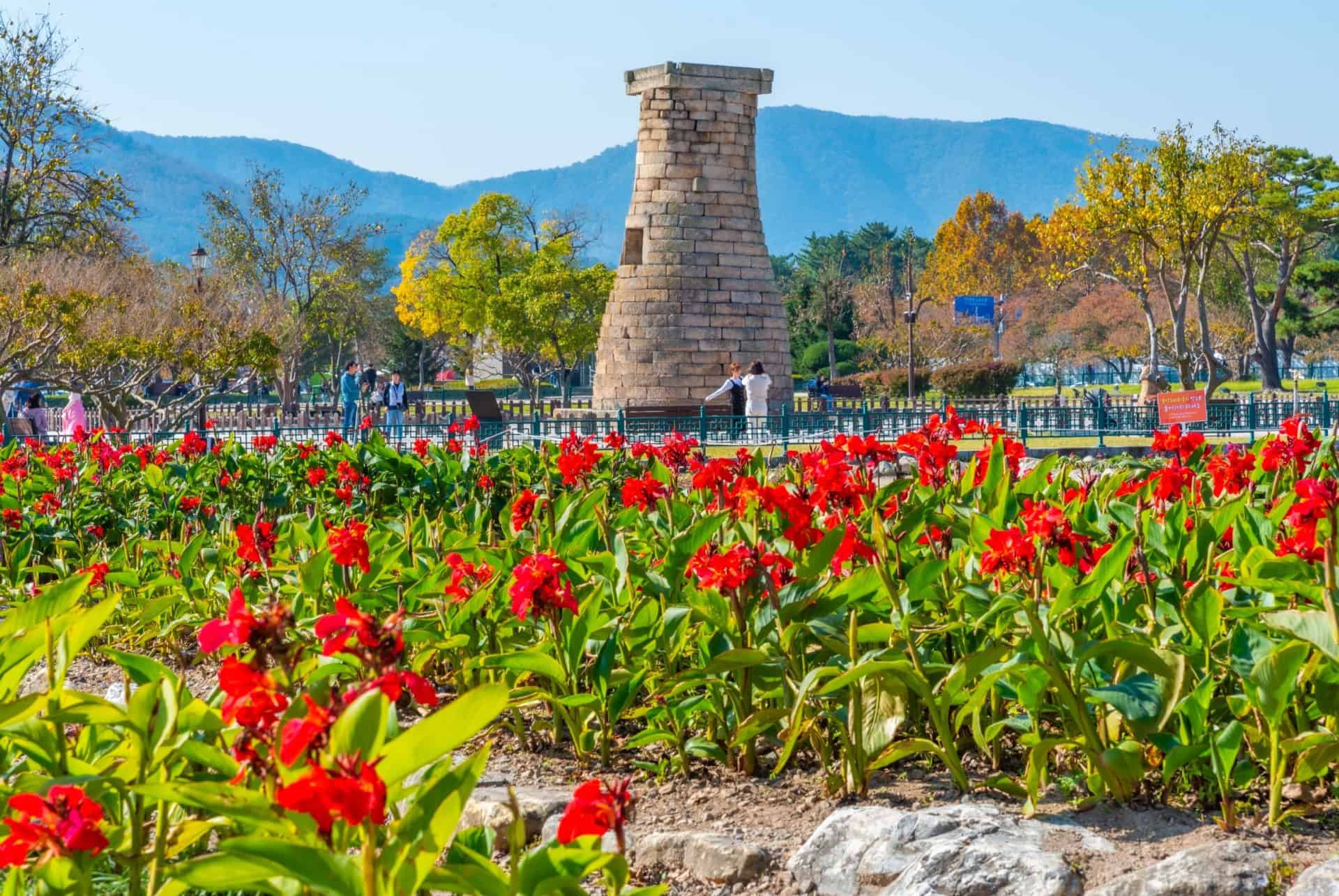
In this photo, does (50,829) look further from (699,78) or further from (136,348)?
(699,78)

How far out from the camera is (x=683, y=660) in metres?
5.24

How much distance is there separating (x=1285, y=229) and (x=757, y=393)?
32.9 meters

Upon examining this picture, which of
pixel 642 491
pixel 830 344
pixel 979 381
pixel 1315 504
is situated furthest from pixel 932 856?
pixel 830 344

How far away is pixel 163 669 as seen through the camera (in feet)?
10.8

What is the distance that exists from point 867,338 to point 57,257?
3951 cm

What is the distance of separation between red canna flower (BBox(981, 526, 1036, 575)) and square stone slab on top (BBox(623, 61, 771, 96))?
22.9 metres

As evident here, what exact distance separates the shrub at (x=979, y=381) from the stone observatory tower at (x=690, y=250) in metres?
16.3

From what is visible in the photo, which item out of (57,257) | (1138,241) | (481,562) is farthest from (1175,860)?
(1138,241)

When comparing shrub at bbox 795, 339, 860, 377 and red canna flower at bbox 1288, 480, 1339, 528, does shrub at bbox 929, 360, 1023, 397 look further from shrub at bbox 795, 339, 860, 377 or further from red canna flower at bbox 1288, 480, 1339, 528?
red canna flower at bbox 1288, 480, 1339, 528

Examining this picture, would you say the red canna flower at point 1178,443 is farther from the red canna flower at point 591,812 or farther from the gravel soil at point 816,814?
the red canna flower at point 591,812

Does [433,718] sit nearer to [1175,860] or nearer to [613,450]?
[1175,860]

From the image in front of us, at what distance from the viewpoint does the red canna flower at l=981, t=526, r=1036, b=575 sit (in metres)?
3.60

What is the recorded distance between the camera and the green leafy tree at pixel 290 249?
4628 centimetres

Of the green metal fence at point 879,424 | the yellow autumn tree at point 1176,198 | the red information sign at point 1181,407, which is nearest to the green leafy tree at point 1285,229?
the yellow autumn tree at point 1176,198
